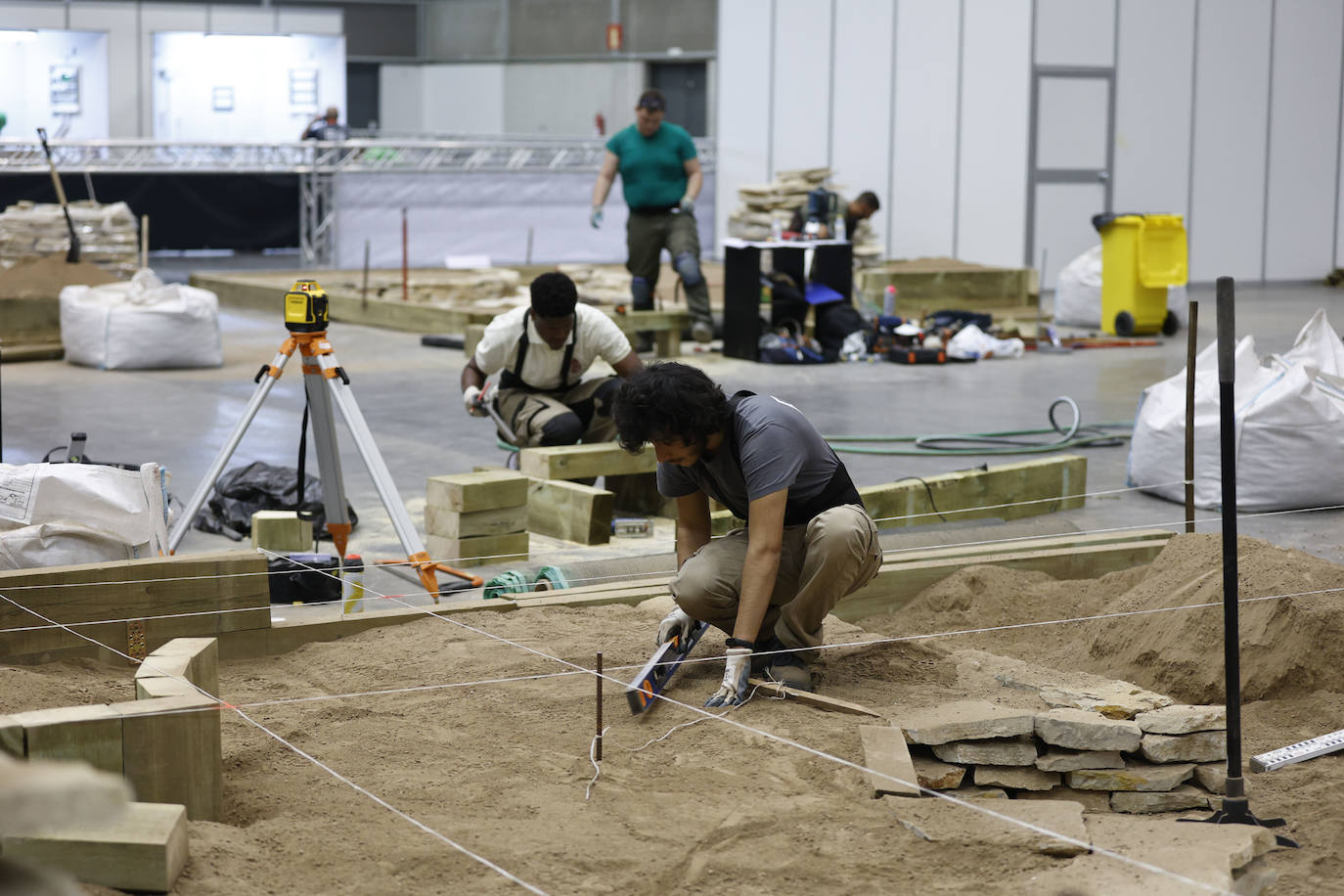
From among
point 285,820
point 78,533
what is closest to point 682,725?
point 285,820

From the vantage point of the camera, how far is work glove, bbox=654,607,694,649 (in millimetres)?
4125

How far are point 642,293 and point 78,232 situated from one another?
Result: 5.35 metres

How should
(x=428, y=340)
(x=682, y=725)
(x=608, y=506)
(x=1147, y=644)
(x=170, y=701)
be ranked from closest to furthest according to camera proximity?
(x=170, y=701) → (x=682, y=725) → (x=1147, y=644) → (x=608, y=506) → (x=428, y=340)

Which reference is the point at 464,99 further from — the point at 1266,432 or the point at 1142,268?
the point at 1266,432

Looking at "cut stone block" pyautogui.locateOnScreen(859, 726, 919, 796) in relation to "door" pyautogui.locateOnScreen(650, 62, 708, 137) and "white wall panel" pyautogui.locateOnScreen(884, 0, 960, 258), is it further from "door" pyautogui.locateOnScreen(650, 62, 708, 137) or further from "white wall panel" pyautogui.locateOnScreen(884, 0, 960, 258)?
"door" pyautogui.locateOnScreen(650, 62, 708, 137)

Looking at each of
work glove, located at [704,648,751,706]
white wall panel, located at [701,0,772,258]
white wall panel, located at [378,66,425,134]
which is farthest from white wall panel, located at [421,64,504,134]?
work glove, located at [704,648,751,706]

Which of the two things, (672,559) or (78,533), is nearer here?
(78,533)

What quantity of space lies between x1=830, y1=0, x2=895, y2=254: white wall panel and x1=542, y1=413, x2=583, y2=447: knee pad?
1293cm

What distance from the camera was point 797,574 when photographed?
411 cm

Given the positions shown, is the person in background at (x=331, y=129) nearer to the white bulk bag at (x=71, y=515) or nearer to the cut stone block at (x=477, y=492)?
the cut stone block at (x=477, y=492)

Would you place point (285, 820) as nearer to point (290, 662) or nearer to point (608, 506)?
point (290, 662)

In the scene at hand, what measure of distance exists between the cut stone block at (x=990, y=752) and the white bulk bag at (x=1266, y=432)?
3.25 meters

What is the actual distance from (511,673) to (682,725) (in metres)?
0.62

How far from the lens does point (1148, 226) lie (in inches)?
564
